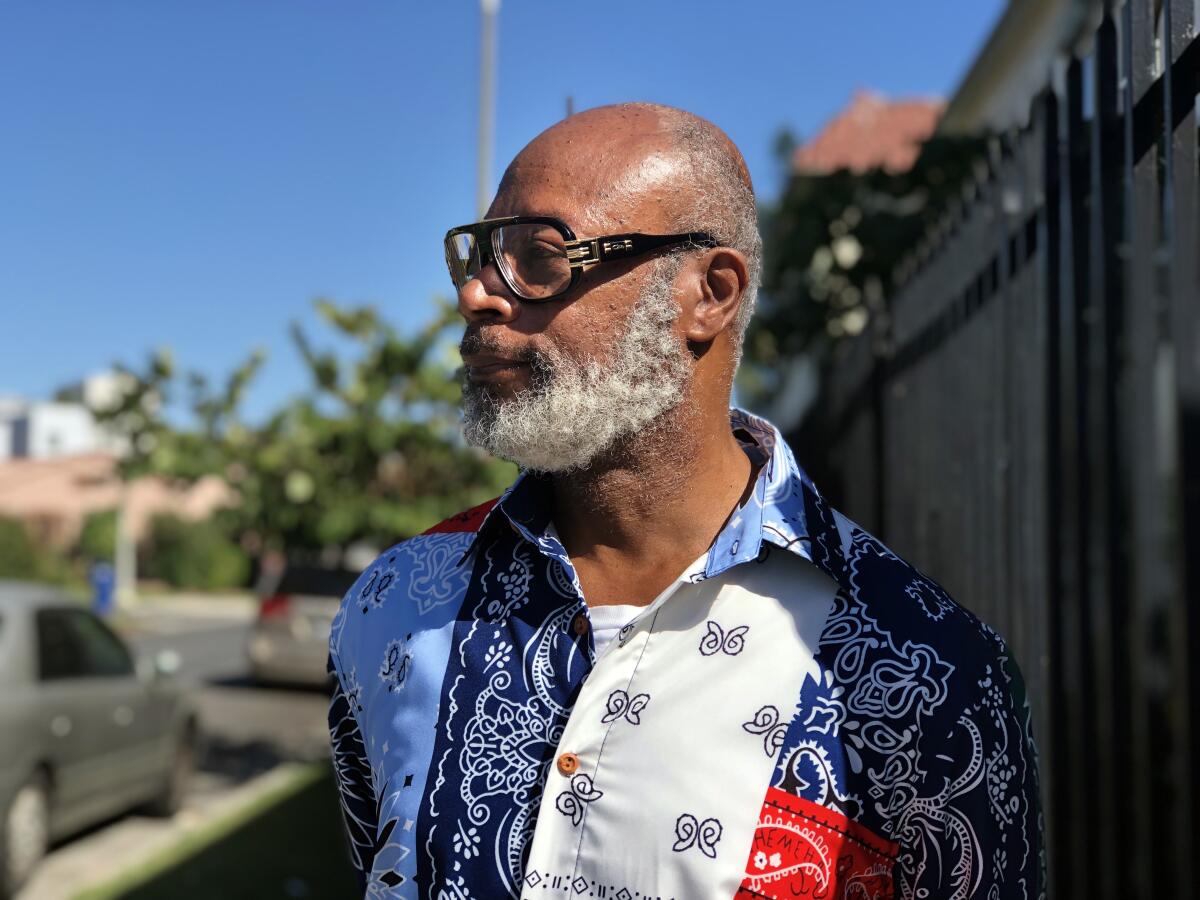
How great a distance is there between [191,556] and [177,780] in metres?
29.8

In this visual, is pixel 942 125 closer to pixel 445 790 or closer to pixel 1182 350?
pixel 1182 350

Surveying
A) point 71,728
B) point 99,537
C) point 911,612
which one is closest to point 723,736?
point 911,612

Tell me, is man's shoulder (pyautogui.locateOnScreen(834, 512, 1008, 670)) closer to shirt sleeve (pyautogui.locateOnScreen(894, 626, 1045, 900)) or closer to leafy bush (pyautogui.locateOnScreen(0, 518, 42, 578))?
shirt sleeve (pyautogui.locateOnScreen(894, 626, 1045, 900))

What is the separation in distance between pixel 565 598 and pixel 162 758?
7049 mm

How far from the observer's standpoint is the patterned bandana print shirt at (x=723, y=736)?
1528 mm

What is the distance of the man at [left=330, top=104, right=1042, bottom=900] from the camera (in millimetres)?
1538

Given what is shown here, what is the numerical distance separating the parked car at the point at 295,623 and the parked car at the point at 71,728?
452 cm

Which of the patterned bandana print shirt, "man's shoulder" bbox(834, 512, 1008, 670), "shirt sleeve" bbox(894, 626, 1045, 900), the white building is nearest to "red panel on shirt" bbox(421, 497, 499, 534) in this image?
the patterned bandana print shirt

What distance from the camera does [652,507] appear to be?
1.83 m

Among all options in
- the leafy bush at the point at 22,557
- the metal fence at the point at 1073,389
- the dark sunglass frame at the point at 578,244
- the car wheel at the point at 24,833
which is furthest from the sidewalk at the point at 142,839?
the leafy bush at the point at 22,557

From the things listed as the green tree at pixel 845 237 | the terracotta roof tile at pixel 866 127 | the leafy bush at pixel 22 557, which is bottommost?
the leafy bush at pixel 22 557

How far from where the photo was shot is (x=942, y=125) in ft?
53.6

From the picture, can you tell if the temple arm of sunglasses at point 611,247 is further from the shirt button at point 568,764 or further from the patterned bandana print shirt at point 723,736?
the shirt button at point 568,764

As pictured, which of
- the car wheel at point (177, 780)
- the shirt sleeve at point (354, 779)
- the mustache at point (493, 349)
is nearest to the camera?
the mustache at point (493, 349)
